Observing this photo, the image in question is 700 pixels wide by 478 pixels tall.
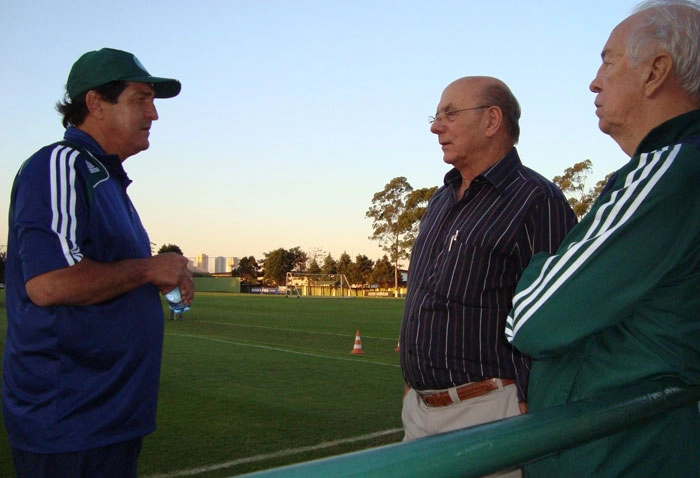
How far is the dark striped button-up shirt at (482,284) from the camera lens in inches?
121

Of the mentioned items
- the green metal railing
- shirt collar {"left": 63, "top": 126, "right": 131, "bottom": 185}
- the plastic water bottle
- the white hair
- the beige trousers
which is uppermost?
the white hair

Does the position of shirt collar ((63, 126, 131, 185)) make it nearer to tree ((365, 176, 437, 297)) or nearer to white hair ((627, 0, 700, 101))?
white hair ((627, 0, 700, 101))

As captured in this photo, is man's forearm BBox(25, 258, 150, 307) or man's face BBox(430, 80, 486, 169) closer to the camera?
man's forearm BBox(25, 258, 150, 307)

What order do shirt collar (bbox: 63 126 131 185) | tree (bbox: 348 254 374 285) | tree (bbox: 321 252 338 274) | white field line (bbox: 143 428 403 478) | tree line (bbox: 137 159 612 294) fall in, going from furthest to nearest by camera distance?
tree (bbox: 321 252 338 274) → tree (bbox: 348 254 374 285) → tree line (bbox: 137 159 612 294) → white field line (bbox: 143 428 403 478) → shirt collar (bbox: 63 126 131 185)

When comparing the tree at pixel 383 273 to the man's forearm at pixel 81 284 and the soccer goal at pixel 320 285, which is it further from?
the man's forearm at pixel 81 284

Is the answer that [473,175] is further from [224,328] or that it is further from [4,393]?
[224,328]

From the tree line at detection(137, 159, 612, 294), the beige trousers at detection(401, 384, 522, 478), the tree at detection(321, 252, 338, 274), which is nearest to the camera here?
the beige trousers at detection(401, 384, 522, 478)

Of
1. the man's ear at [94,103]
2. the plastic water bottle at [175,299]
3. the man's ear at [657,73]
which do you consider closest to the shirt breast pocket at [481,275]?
the plastic water bottle at [175,299]

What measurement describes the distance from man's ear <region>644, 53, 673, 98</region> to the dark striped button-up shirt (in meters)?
1.31

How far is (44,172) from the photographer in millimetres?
2312

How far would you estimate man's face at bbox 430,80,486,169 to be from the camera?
3521 millimetres

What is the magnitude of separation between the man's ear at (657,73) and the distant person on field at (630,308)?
0.14 metres

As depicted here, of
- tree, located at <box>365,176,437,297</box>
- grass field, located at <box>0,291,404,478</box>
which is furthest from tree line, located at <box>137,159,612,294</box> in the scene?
grass field, located at <box>0,291,404,478</box>

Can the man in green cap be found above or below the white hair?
below
